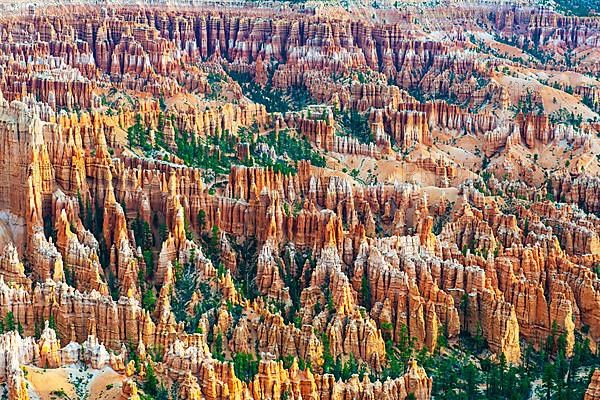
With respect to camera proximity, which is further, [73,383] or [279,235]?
[279,235]

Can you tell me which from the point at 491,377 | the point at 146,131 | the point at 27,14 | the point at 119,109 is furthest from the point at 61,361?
the point at 27,14

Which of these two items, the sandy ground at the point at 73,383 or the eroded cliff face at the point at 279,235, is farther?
the eroded cliff face at the point at 279,235

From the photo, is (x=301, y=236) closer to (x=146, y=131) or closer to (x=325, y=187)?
(x=325, y=187)

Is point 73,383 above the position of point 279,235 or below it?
above

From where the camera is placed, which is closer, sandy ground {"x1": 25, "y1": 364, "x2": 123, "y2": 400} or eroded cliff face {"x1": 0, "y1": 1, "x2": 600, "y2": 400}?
sandy ground {"x1": 25, "y1": 364, "x2": 123, "y2": 400}
